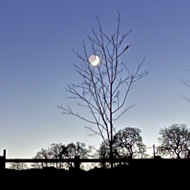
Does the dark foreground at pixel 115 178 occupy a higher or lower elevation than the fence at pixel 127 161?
lower

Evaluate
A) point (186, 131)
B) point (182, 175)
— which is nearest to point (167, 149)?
point (186, 131)

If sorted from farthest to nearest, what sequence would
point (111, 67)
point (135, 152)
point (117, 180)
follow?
point (135, 152), point (117, 180), point (111, 67)

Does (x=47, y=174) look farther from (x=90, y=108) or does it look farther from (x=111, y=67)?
(x=111, y=67)

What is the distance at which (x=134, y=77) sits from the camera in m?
6.09

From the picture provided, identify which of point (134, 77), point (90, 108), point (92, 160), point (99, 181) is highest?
point (134, 77)

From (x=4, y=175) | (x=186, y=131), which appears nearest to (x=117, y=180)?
(x=4, y=175)

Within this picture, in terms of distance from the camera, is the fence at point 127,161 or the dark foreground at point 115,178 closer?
the fence at point 127,161

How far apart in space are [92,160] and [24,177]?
5.95ft

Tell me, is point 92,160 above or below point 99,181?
above

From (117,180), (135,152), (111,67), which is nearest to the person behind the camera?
(111,67)

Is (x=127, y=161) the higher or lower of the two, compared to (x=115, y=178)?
higher

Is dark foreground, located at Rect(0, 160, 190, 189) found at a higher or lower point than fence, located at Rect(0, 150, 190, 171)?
lower

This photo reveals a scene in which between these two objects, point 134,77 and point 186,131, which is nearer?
point 134,77

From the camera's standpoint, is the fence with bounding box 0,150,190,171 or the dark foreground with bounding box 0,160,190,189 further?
the dark foreground with bounding box 0,160,190,189
